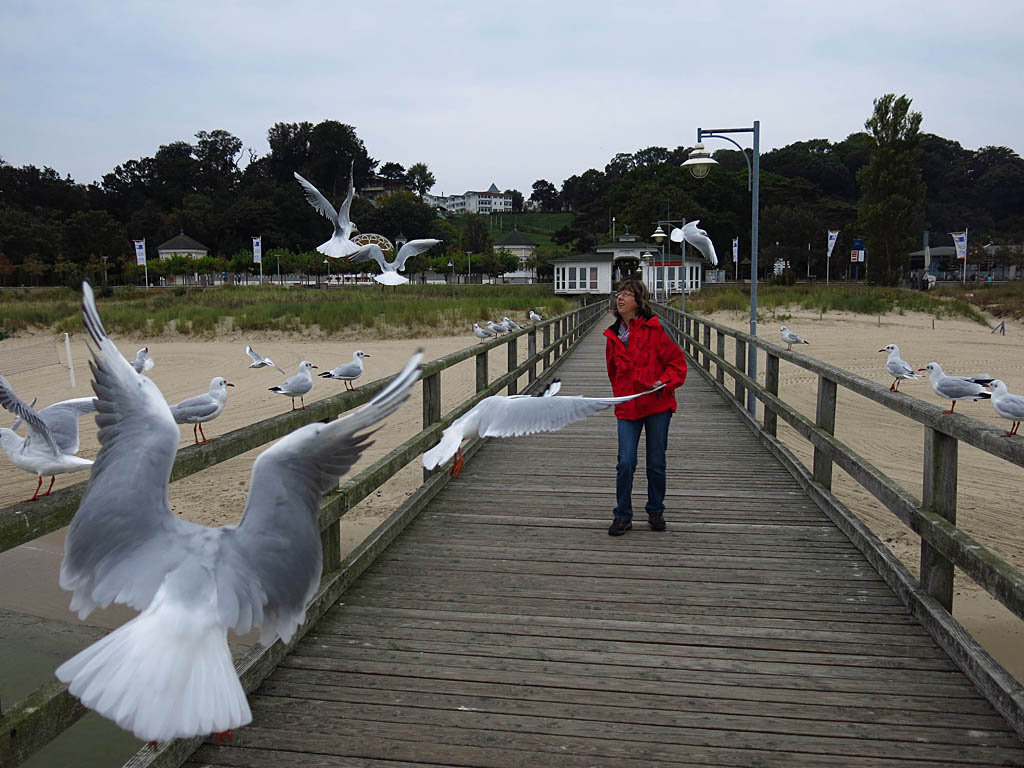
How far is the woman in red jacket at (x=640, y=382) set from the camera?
495 centimetres

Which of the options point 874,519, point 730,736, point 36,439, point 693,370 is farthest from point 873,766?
point 693,370

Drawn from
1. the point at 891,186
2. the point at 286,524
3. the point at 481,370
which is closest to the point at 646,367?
the point at 481,370

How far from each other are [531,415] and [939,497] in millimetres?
2312

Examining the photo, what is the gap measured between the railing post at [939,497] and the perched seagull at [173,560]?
7.99ft

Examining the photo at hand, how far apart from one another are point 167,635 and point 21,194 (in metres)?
104

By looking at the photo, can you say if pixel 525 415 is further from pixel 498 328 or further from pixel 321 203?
pixel 498 328

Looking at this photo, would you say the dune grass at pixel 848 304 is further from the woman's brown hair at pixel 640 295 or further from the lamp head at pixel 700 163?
the woman's brown hair at pixel 640 295

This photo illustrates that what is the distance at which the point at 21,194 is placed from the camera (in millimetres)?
88188

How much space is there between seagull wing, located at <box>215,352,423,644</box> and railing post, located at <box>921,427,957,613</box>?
2443mm

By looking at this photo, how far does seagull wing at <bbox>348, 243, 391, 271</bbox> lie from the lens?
414 inches

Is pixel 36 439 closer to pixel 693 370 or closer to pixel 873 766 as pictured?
pixel 873 766

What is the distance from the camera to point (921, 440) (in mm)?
11992

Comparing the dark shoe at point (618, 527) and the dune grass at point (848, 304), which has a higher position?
the dune grass at point (848, 304)

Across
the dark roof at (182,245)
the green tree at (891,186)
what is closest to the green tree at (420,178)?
the dark roof at (182,245)
